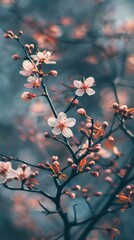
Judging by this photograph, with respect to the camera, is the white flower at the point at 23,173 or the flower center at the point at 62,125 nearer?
the flower center at the point at 62,125

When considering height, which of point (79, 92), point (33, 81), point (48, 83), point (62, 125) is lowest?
point (62, 125)

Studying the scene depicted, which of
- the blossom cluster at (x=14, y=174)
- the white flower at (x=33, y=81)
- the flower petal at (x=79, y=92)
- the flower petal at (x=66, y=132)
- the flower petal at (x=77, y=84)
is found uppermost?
the white flower at (x=33, y=81)

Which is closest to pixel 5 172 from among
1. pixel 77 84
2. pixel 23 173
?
pixel 23 173

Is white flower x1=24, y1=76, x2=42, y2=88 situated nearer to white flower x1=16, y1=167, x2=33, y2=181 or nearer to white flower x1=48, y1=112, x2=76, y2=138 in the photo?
white flower x1=48, y1=112, x2=76, y2=138

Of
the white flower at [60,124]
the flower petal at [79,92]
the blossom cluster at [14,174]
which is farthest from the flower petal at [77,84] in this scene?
the blossom cluster at [14,174]

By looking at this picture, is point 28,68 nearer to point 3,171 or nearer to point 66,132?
point 66,132

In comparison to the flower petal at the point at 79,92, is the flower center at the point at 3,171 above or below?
below

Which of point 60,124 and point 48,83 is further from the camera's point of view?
point 48,83

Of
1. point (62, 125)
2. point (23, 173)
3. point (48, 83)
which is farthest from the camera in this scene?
point (48, 83)

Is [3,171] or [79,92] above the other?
[79,92]

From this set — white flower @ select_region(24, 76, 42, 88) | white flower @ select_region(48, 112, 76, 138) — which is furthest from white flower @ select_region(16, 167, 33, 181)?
white flower @ select_region(24, 76, 42, 88)

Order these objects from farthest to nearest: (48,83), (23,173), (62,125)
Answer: (48,83) → (23,173) → (62,125)

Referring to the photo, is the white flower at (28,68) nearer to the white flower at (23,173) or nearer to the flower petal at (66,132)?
the flower petal at (66,132)
